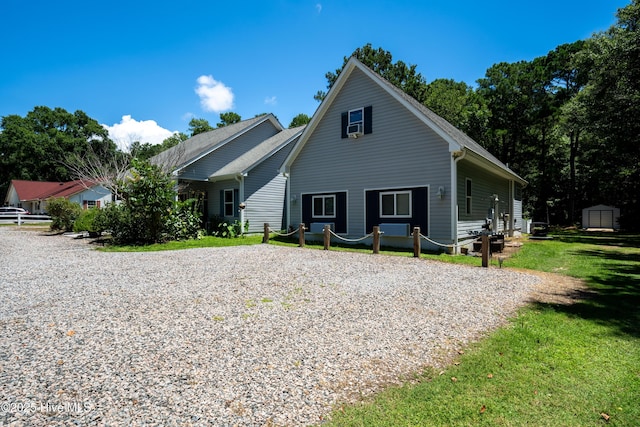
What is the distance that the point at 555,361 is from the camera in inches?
140

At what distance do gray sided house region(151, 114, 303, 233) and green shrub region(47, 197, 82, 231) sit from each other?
601cm

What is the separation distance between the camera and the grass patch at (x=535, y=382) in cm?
261

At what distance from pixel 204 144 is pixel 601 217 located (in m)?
37.2

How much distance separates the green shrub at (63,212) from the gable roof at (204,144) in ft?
17.6

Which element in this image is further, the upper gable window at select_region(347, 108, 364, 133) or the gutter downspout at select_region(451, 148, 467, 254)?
the upper gable window at select_region(347, 108, 364, 133)

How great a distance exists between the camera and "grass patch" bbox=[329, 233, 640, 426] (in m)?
2.61

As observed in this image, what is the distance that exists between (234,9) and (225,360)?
39.5 ft

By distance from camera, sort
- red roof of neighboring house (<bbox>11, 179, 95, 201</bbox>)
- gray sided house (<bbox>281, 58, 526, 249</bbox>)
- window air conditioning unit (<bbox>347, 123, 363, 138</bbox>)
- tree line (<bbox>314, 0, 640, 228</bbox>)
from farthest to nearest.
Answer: red roof of neighboring house (<bbox>11, 179, 95, 201</bbox>)
tree line (<bbox>314, 0, 640, 228</bbox>)
window air conditioning unit (<bbox>347, 123, 363, 138</bbox>)
gray sided house (<bbox>281, 58, 526, 249</bbox>)

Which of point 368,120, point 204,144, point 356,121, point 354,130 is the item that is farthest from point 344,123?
point 204,144

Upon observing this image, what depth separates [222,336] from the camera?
4066mm

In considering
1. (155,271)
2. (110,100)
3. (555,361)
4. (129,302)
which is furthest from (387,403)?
(110,100)

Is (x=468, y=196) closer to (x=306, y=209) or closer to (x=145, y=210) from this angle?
(x=306, y=209)

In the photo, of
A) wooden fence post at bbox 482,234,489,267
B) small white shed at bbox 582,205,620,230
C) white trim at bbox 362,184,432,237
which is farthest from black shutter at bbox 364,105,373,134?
small white shed at bbox 582,205,620,230

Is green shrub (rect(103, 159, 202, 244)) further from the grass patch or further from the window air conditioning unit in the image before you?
the grass patch
